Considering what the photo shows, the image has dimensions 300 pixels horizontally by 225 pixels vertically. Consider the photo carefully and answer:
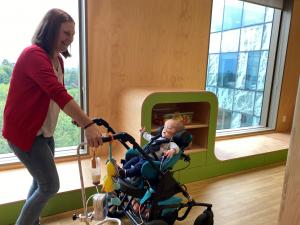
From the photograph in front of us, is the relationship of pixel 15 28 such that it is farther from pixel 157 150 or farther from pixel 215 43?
pixel 215 43

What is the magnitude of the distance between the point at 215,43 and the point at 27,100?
259 cm

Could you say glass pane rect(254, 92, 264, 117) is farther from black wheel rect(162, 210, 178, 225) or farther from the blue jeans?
the blue jeans

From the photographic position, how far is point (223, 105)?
3549 mm

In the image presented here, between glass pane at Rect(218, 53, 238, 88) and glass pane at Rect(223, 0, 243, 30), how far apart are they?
39cm

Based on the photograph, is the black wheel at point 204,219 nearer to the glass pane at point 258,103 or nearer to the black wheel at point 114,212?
the black wheel at point 114,212

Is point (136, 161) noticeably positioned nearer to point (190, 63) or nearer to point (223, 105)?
point (190, 63)

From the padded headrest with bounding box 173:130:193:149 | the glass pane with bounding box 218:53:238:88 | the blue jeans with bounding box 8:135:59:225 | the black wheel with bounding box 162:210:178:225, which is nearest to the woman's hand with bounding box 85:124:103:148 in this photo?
the blue jeans with bounding box 8:135:59:225

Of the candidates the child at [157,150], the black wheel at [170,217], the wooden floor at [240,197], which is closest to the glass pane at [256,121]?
the wooden floor at [240,197]

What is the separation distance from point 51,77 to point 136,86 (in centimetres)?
158

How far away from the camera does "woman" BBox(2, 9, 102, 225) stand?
1143 mm

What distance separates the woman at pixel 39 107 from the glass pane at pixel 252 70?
3.11 metres

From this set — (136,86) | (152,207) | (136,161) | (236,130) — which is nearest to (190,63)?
(136,86)

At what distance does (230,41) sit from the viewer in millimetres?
3400

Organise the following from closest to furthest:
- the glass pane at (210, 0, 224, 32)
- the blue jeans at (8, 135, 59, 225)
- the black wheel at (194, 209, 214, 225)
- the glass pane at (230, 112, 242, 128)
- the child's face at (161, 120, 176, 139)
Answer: the blue jeans at (8, 135, 59, 225) < the black wheel at (194, 209, 214, 225) < the child's face at (161, 120, 176, 139) < the glass pane at (210, 0, 224, 32) < the glass pane at (230, 112, 242, 128)
